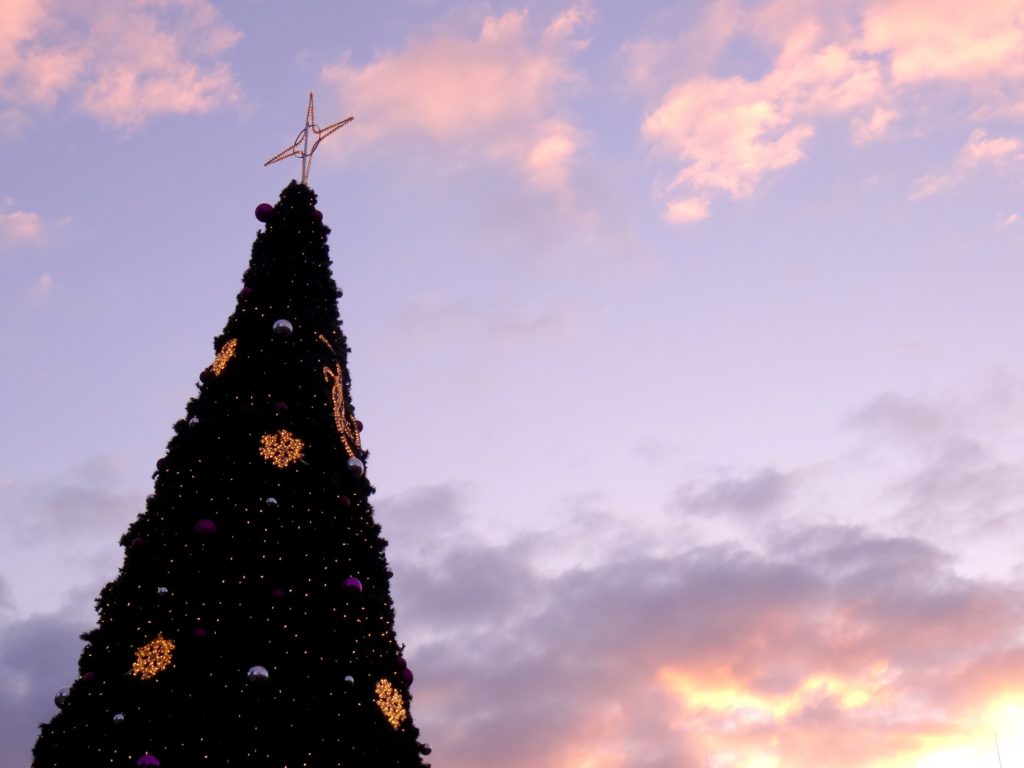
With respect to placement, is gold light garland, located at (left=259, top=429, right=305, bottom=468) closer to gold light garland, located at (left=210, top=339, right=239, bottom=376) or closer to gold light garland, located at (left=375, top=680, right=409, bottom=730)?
gold light garland, located at (left=210, top=339, right=239, bottom=376)

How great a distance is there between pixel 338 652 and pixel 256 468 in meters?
2.31

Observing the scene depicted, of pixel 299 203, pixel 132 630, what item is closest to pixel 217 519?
pixel 132 630

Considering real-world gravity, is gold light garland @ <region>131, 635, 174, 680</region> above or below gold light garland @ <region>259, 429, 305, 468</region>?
below

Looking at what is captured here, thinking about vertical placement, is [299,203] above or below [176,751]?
above

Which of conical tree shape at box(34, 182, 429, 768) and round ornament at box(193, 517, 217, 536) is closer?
conical tree shape at box(34, 182, 429, 768)

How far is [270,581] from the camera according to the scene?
31.6ft

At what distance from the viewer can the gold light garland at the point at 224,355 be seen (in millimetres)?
11355

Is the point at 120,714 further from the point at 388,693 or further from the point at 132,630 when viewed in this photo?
the point at 388,693

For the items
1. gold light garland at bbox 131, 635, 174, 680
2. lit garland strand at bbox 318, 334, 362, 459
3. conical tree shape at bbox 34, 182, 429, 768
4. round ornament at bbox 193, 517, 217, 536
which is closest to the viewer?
conical tree shape at bbox 34, 182, 429, 768

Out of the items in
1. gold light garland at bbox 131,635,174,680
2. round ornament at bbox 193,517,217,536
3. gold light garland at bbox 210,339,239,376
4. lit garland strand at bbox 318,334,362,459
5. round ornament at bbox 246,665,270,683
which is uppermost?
gold light garland at bbox 210,339,239,376

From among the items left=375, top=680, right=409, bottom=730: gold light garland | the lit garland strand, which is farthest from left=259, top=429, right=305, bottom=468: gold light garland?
left=375, top=680, right=409, bottom=730: gold light garland

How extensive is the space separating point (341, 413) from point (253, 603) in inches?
115

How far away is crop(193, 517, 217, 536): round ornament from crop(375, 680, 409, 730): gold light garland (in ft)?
7.98

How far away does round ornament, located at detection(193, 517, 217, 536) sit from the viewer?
9594mm
